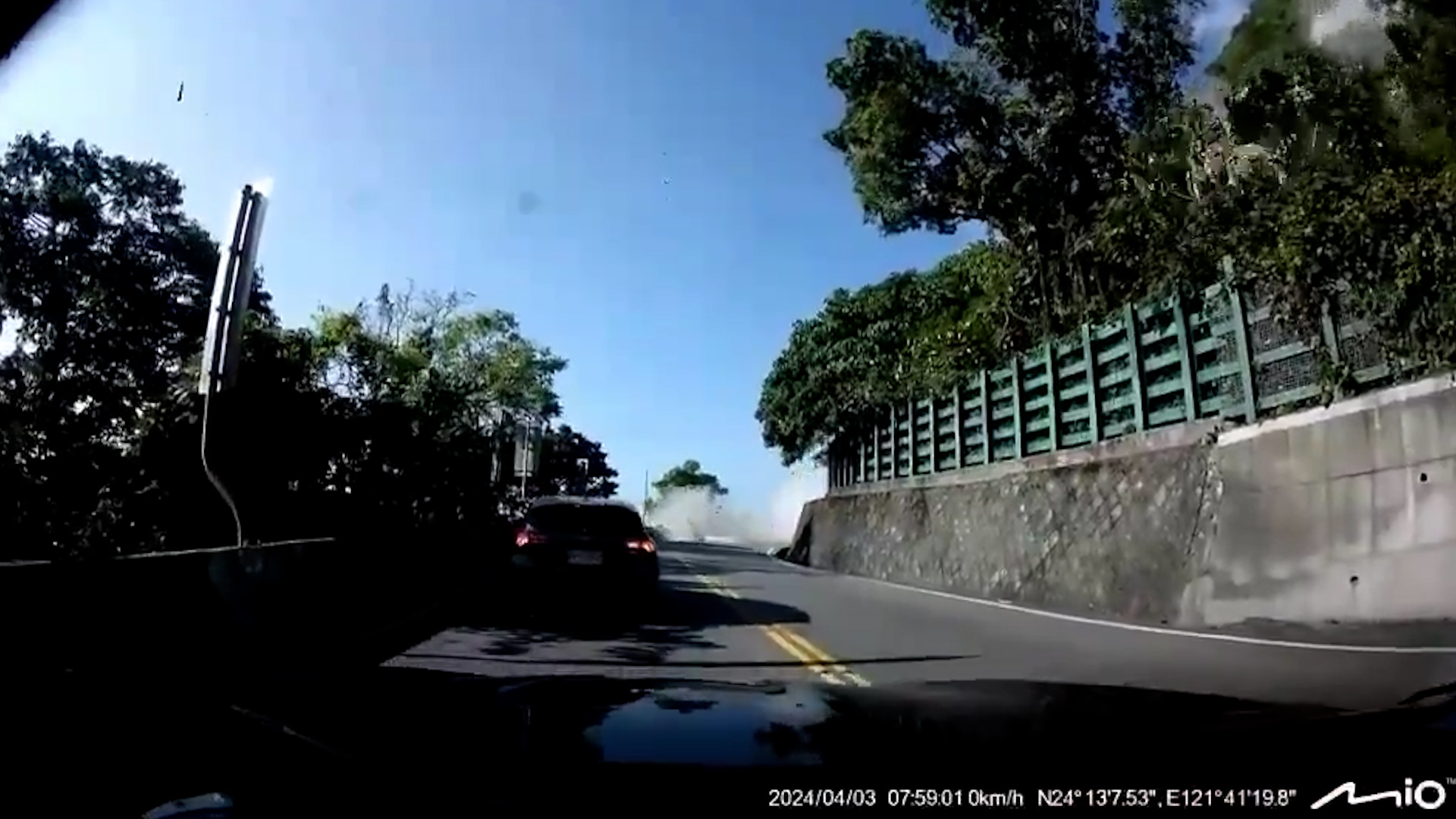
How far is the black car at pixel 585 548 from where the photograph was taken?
13.0 m

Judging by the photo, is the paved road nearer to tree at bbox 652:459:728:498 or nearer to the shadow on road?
the shadow on road

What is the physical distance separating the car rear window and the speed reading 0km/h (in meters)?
10.7

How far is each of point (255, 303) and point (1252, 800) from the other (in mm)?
22130

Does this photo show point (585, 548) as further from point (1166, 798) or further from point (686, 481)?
point (686, 481)

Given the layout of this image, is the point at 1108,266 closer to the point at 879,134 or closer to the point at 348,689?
the point at 879,134

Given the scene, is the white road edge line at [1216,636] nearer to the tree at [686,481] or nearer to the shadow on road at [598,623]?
the shadow on road at [598,623]

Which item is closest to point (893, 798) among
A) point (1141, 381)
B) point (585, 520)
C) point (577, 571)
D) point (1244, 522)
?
point (577, 571)

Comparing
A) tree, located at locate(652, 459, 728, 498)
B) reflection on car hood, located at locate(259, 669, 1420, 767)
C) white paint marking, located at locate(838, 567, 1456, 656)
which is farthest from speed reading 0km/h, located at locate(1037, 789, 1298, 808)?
tree, located at locate(652, 459, 728, 498)

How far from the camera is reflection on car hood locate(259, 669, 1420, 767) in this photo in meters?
3.06

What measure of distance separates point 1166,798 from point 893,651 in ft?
25.0

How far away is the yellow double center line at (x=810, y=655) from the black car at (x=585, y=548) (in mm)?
1699

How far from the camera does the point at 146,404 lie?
18.4m

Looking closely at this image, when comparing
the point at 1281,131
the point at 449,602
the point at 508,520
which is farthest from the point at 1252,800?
the point at 508,520

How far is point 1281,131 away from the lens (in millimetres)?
17469
